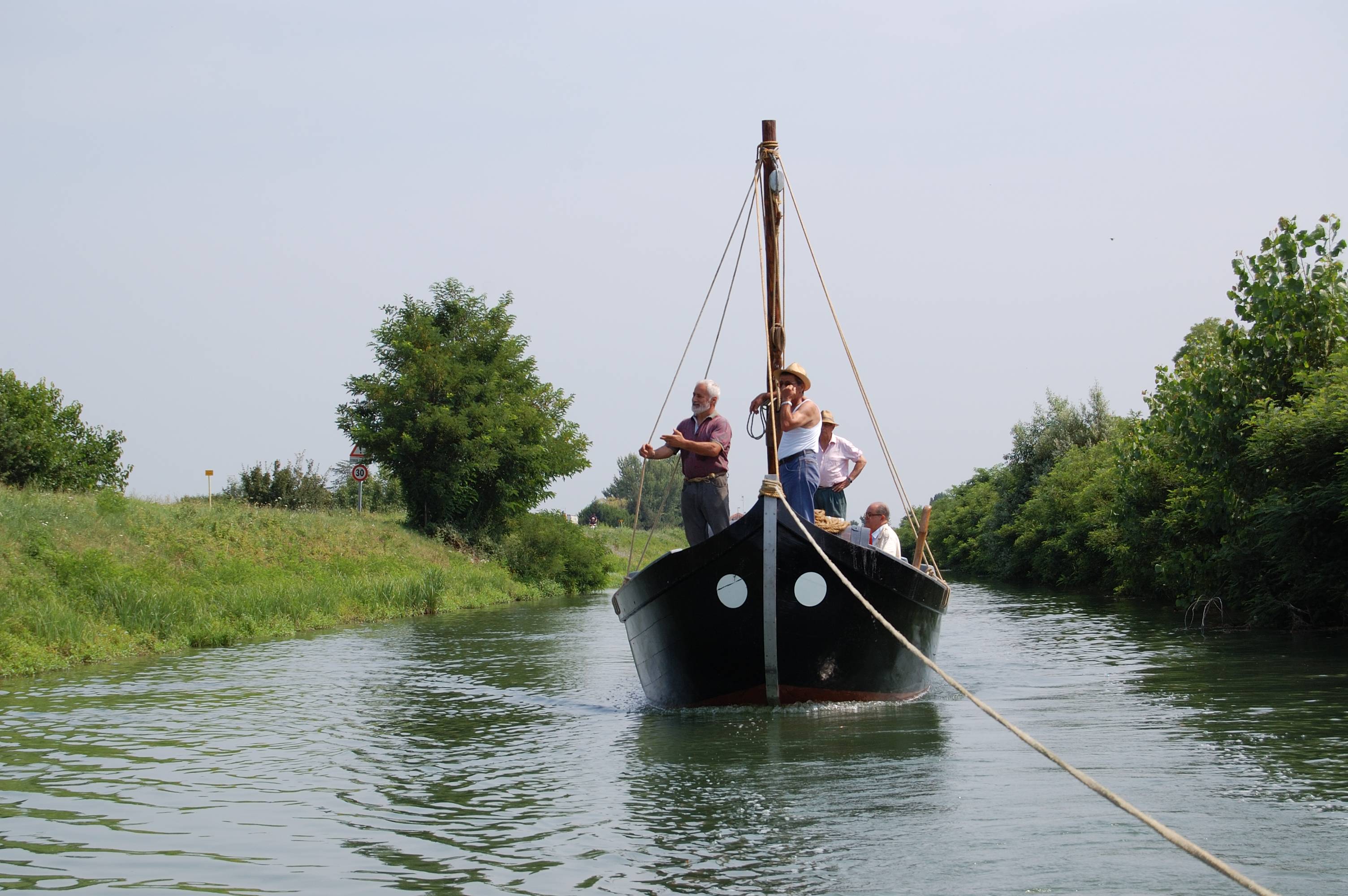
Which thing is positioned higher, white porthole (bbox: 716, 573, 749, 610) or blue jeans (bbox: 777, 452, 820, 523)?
blue jeans (bbox: 777, 452, 820, 523)

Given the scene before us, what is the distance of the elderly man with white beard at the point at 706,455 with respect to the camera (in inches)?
383

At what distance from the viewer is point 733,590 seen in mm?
9164

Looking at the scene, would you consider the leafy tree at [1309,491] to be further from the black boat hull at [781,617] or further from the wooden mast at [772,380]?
the wooden mast at [772,380]

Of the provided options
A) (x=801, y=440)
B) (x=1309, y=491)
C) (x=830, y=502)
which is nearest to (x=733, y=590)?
(x=801, y=440)

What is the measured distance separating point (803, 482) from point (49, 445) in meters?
36.2

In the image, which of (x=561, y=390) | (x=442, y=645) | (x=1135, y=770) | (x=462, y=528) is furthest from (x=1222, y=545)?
(x=561, y=390)

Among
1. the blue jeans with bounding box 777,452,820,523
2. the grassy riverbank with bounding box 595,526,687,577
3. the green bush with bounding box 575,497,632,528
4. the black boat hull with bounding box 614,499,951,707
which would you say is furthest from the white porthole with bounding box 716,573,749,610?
the green bush with bounding box 575,497,632,528

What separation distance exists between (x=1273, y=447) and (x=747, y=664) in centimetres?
1002

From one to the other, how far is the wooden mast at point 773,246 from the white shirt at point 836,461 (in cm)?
124

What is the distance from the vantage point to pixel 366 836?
5.86m

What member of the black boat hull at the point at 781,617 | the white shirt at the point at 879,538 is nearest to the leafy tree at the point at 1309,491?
the white shirt at the point at 879,538

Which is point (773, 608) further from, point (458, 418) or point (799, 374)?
point (458, 418)

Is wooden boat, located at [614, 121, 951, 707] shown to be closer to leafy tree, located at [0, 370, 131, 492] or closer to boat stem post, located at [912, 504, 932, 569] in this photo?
boat stem post, located at [912, 504, 932, 569]

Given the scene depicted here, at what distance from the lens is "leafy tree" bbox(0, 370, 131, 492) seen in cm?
3725
